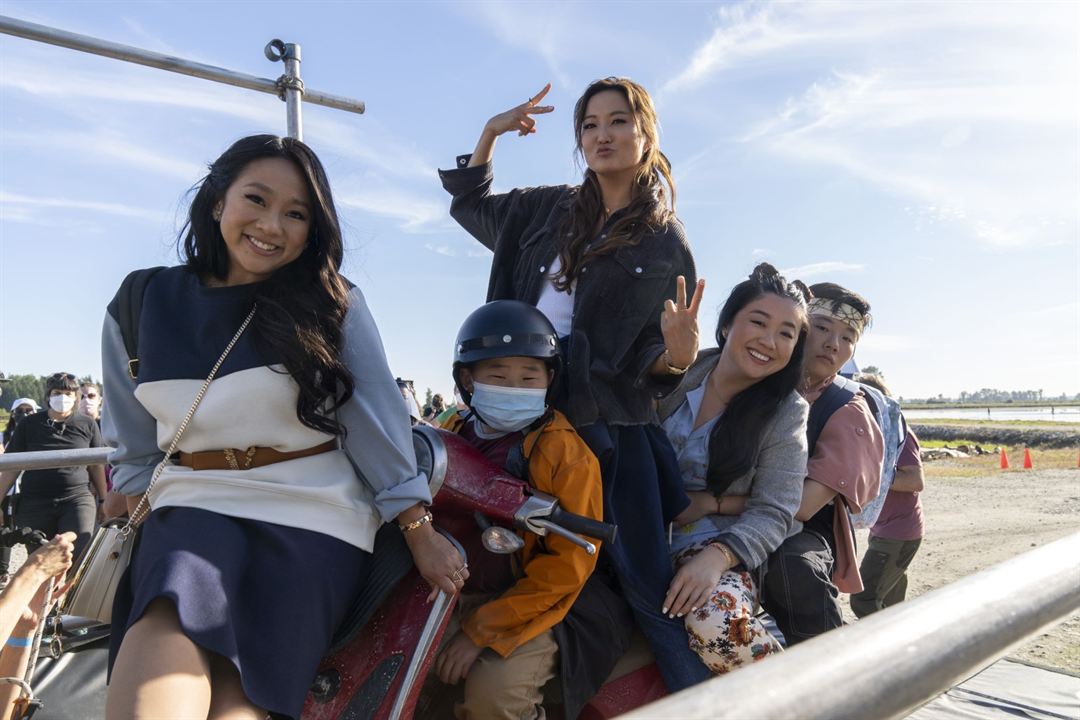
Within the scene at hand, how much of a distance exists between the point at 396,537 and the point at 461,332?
0.79 meters

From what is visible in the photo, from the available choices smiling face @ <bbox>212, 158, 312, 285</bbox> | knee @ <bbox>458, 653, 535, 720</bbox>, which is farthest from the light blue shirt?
smiling face @ <bbox>212, 158, 312, 285</bbox>

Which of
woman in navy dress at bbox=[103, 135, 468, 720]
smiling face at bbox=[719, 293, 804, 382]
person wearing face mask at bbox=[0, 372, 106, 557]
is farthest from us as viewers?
person wearing face mask at bbox=[0, 372, 106, 557]

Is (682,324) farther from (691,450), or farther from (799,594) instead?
(799,594)

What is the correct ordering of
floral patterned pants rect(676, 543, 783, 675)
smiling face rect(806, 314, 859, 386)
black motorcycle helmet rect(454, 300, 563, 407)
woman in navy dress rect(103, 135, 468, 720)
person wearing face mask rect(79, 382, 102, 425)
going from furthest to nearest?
person wearing face mask rect(79, 382, 102, 425)
smiling face rect(806, 314, 859, 386)
black motorcycle helmet rect(454, 300, 563, 407)
floral patterned pants rect(676, 543, 783, 675)
woman in navy dress rect(103, 135, 468, 720)

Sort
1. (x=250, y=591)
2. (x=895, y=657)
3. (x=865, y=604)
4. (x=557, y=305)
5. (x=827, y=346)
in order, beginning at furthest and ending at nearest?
(x=865, y=604) → (x=827, y=346) → (x=557, y=305) → (x=250, y=591) → (x=895, y=657)

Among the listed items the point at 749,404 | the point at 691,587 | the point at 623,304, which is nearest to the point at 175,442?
the point at 623,304

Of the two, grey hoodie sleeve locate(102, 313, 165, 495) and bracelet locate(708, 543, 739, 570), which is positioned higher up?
grey hoodie sleeve locate(102, 313, 165, 495)

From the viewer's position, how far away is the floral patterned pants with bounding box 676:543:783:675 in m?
2.58

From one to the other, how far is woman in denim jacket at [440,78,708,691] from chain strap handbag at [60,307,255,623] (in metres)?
1.21

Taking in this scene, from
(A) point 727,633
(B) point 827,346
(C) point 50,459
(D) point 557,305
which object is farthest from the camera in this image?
(C) point 50,459

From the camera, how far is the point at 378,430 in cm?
232

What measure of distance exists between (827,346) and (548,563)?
2.09 meters

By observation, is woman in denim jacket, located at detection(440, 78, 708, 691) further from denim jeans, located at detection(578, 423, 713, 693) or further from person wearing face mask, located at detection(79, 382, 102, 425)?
person wearing face mask, located at detection(79, 382, 102, 425)

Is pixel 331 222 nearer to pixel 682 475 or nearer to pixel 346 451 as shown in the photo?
pixel 346 451
